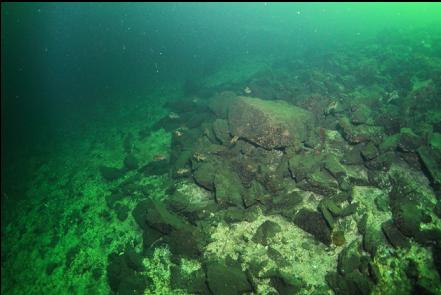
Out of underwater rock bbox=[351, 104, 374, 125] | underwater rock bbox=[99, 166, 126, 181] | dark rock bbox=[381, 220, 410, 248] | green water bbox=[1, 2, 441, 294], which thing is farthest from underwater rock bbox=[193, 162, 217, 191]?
underwater rock bbox=[351, 104, 374, 125]

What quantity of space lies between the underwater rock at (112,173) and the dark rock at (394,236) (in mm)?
7130

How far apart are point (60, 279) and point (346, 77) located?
37.2ft

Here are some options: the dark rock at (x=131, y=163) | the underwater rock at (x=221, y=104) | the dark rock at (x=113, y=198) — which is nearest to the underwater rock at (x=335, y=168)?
the underwater rock at (x=221, y=104)

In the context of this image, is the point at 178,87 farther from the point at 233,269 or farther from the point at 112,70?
the point at 112,70

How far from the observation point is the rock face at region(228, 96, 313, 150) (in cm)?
691

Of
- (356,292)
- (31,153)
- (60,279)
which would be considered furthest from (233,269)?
(31,153)

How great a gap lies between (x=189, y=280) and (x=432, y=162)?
18.3ft

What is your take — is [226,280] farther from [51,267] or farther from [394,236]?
[51,267]

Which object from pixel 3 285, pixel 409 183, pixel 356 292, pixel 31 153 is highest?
pixel 409 183

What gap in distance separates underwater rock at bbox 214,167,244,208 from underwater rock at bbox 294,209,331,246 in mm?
1267

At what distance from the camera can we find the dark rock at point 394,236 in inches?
188

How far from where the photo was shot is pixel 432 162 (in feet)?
19.3

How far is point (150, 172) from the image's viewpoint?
8.20m

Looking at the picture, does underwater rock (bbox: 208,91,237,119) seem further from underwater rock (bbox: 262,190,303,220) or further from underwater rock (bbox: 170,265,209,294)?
underwater rock (bbox: 170,265,209,294)
